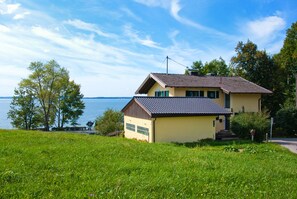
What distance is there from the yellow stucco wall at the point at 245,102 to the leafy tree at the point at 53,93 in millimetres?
29929

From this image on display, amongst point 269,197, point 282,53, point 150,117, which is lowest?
point 269,197

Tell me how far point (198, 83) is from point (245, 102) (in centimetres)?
577

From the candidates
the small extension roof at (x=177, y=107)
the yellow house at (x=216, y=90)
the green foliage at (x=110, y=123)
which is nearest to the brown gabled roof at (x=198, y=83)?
the yellow house at (x=216, y=90)

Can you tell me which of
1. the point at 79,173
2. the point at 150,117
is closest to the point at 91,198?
the point at 79,173

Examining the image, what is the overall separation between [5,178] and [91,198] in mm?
2401

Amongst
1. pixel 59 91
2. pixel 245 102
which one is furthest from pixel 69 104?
pixel 245 102

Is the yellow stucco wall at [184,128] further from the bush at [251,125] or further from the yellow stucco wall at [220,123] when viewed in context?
the yellow stucco wall at [220,123]

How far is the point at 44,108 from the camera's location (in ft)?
157

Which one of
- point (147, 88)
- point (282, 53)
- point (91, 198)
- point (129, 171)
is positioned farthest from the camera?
point (282, 53)

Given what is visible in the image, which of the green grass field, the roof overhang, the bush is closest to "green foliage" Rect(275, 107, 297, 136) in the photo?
the bush

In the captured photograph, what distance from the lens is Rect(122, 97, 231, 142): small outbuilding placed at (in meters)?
20.1

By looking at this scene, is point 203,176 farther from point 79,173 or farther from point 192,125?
point 192,125

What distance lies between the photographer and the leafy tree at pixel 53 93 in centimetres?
4697

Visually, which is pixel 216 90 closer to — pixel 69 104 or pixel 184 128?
pixel 184 128
